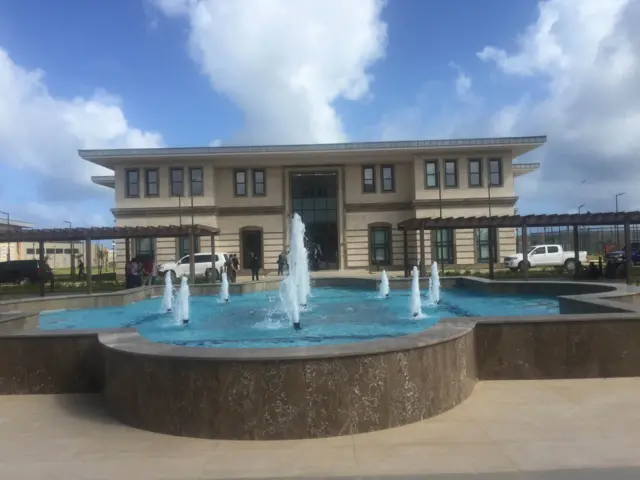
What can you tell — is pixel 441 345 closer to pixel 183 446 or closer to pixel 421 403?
pixel 421 403

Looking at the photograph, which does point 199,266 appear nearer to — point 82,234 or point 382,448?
point 82,234

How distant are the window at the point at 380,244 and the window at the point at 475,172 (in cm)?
667

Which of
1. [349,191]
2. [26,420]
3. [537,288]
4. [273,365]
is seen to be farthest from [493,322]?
[349,191]

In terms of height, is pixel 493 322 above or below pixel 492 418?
above

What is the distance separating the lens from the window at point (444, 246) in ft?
125

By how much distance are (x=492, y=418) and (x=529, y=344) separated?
6.68ft

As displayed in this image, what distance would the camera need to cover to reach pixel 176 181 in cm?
3825

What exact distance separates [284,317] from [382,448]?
858cm

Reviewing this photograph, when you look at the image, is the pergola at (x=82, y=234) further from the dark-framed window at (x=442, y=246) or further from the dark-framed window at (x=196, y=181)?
the dark-framed window at (x=442, y=246)

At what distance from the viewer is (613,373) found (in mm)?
7336

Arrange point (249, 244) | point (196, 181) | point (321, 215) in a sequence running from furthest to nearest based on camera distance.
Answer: point (321, 215), point (249, 244), point (196, 181)

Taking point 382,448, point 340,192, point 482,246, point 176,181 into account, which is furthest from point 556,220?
point 176,181

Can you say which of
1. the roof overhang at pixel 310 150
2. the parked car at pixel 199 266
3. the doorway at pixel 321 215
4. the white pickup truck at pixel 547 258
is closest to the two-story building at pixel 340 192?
the roof overhang at pixel 310 150

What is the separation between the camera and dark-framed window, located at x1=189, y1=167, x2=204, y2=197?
38.1 metres
